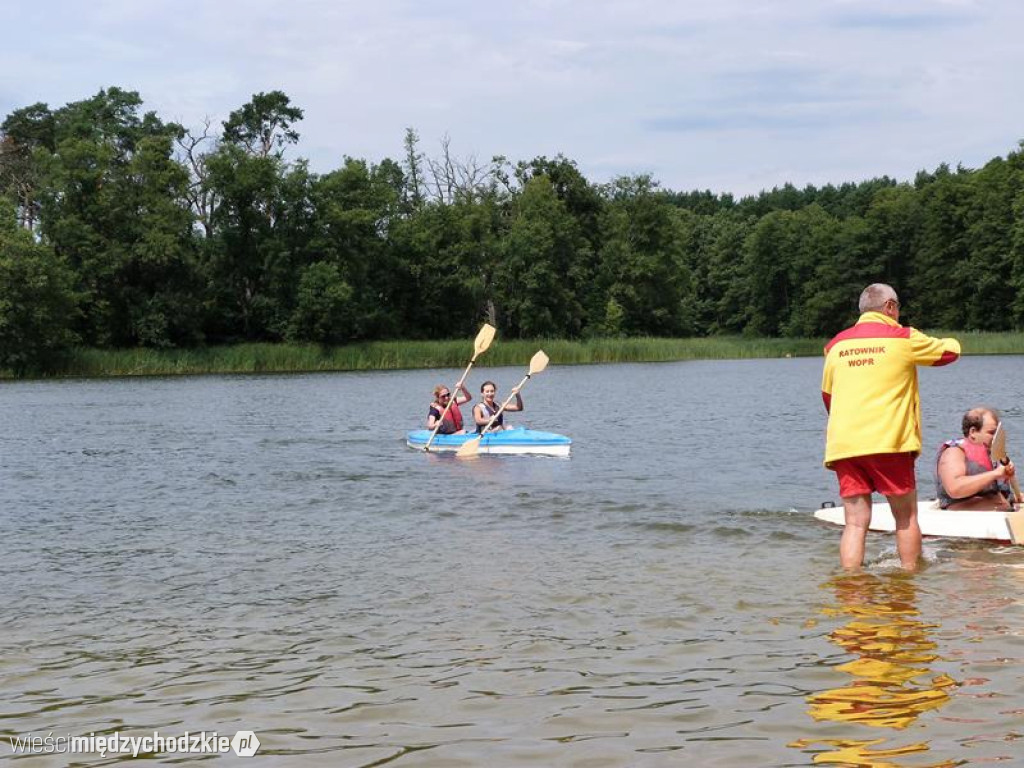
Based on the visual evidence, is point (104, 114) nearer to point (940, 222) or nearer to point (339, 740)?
point (940, 222)

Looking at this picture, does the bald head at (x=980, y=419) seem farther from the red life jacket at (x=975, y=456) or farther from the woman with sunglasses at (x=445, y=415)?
the woman with sunglasses at (x=445, y=415)

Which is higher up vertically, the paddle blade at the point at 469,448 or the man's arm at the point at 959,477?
the man's arm at the point at 959,477

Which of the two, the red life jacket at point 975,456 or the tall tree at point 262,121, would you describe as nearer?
the red life jacket at point 975,456

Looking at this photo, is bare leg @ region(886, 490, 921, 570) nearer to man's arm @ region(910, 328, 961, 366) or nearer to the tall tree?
man's arm @ region(910, 328, 961, 366)

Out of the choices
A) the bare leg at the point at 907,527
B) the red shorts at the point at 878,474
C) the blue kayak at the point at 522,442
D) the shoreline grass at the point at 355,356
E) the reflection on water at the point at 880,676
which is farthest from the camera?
the shoreline grass at the point at 355,356

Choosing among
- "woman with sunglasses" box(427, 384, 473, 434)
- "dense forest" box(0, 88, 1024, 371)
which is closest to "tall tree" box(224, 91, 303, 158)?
"dense forest" box(0, 88, 1024, 371)

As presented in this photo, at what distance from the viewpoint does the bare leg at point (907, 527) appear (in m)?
7.99

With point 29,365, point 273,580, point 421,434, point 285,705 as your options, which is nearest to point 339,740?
point 285,705

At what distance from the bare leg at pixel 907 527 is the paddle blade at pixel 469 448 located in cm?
1114

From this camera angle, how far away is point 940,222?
90500 millimetres

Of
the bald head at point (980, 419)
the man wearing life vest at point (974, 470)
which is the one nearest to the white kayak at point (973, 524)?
the man wearing life vest at point (974, 470)

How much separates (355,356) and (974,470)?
54.8 metres

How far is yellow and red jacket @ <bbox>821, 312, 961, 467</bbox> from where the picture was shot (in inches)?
302

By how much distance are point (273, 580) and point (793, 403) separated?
2535cm
